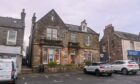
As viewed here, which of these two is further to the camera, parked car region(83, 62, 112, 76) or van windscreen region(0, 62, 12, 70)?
parked car region(83, 62, 112, 76)

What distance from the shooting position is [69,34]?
1143 inches

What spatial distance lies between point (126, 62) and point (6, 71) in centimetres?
1587

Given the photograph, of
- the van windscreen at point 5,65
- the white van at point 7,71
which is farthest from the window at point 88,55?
the van windscreen at point 5,65

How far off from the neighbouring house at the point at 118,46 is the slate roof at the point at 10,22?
20.2m

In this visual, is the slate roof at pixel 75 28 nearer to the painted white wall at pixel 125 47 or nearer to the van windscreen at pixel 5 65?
the painted white wall at pixel 125 47

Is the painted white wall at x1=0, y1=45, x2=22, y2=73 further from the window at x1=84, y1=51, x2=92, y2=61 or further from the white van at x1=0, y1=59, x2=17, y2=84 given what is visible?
the window at x1=84, y1=51, x2=92, y2=61

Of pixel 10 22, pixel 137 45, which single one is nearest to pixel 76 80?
pixel 10 22

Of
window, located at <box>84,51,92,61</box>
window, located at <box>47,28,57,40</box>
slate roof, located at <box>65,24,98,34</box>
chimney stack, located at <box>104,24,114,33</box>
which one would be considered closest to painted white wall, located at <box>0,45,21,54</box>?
window, located at <box>47,28,57,40</box>

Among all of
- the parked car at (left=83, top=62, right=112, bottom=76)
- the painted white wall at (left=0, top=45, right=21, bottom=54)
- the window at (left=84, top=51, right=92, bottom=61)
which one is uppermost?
the painted white wall at (left=0, top=45, right=21, bottom=54)

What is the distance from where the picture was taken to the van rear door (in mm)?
12641

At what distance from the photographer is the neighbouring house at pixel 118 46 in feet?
111

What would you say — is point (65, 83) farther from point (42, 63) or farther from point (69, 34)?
point (69, 34)

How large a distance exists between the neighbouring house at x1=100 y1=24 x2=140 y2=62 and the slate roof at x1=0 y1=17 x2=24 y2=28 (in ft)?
66.4

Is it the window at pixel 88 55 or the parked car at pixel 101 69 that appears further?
the window at pixel 88 55
